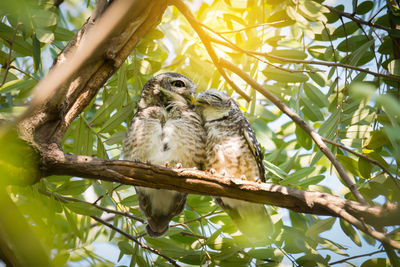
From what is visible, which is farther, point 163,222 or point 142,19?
point 163,222

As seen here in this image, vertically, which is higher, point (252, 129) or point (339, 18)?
point (339, 18)

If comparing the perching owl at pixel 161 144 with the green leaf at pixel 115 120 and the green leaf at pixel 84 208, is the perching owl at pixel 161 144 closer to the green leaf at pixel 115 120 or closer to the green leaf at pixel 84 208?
the green leaf at pixel 115 120

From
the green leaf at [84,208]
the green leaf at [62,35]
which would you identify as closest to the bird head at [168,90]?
the green leaf at [62,35]

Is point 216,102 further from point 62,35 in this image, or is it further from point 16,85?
point 16,85

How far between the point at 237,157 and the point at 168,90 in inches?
29.4

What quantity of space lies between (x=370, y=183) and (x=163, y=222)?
129 cm

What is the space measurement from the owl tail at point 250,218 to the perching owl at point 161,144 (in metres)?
0.32

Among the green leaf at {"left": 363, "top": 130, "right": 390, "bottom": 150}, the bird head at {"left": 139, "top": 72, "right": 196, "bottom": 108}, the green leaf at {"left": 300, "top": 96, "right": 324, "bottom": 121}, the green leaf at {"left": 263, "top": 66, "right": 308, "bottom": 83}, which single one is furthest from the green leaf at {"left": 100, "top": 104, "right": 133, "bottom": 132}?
the green leaf at {"left": 363, "top": 130, "right": 390, "bottom": 150}

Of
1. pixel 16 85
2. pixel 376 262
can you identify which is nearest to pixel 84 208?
pixel 16 85

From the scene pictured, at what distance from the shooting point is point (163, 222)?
2.42 m

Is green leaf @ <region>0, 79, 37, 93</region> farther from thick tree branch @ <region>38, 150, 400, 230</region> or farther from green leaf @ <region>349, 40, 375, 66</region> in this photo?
green leaf @ <region>349, 40, 375, 66</region>

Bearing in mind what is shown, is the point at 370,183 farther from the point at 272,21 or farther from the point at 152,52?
the point at 152,52

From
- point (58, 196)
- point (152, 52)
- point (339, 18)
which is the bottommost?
point (58, 196)

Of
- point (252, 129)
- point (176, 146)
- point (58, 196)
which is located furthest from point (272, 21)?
point (58, 196)
